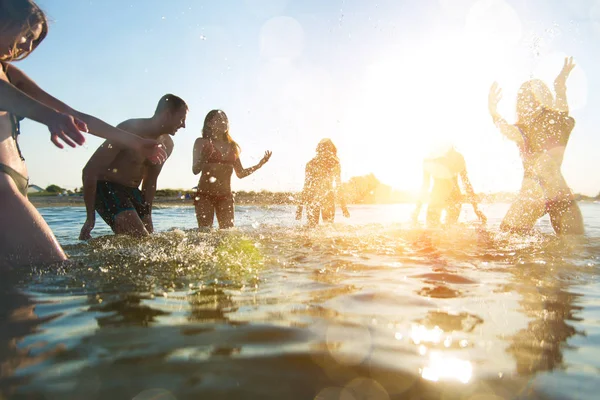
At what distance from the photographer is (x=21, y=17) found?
2781 millimetres

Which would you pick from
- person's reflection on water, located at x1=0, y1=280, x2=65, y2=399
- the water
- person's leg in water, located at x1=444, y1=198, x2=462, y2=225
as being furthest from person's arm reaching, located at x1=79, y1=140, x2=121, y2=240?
person's leg in water, located at x1=444, y1=198, x2=462, y2=225

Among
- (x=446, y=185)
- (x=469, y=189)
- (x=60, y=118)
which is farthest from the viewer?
(x=469, y=189)

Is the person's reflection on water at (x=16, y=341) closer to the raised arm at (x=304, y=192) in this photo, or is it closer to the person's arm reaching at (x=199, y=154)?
the person's arm reaching at (x=199, y=154)

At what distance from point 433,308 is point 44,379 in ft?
6.04

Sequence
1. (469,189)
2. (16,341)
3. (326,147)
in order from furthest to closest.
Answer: (326,147) < (469,189) < (16,341)

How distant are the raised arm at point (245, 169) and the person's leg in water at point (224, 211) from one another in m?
0.50

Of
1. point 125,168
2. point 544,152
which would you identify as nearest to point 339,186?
point 544,152

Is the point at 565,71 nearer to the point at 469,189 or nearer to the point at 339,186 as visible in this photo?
the point at 469,189

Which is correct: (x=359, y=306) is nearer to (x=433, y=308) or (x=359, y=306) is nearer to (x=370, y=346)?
(x=433, y=308)

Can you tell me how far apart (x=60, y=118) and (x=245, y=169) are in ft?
16.1

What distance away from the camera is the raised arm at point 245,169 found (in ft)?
23.5

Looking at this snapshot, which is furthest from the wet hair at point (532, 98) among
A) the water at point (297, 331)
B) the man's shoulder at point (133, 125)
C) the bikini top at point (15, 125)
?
the bikini top at point (15, 125)

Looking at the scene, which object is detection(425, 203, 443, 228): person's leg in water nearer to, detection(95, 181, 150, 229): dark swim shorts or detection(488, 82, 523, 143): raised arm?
detection(488, 82, 523, 143): raised arm

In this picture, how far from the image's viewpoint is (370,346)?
161cm
